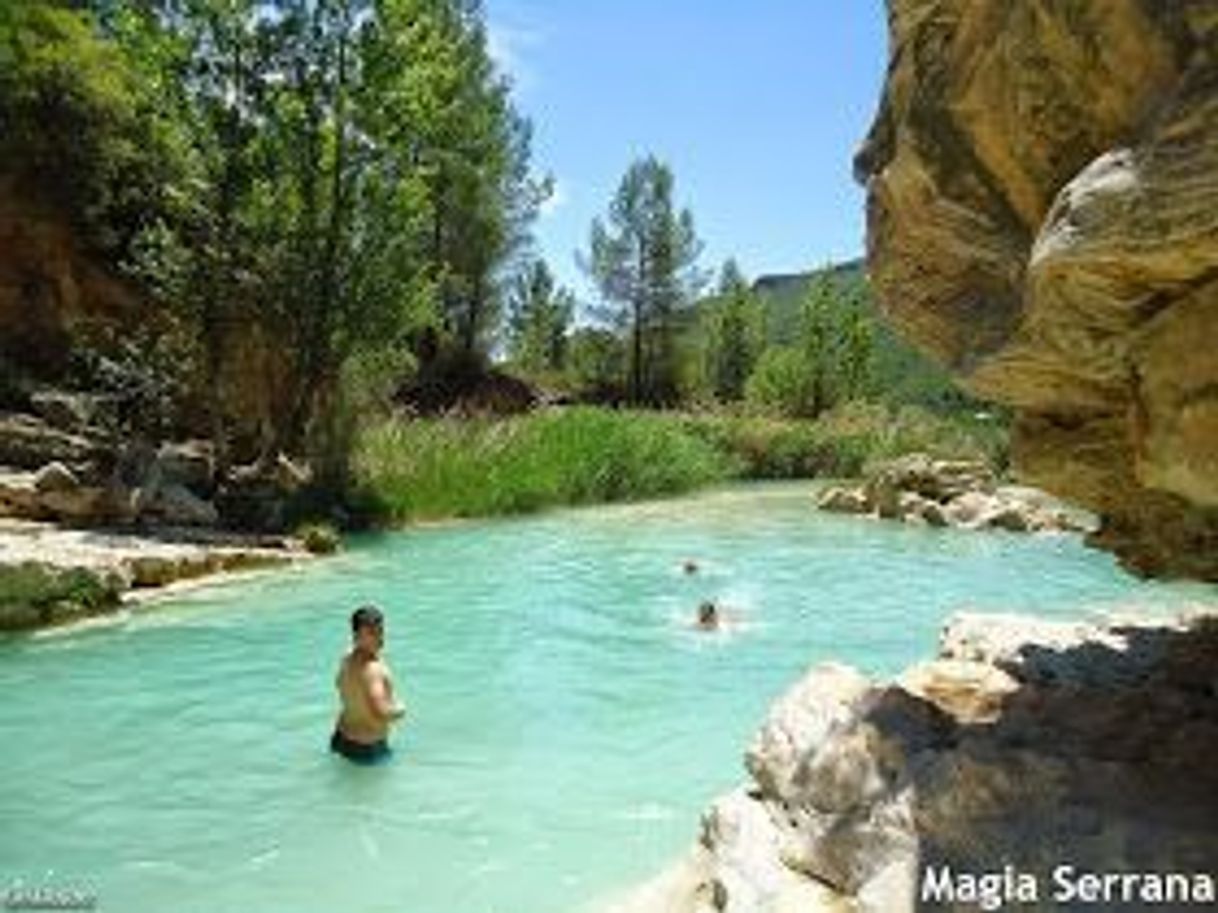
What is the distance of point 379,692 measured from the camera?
995 cm

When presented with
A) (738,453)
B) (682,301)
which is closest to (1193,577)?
(738,453)

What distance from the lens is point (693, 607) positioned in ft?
57.1

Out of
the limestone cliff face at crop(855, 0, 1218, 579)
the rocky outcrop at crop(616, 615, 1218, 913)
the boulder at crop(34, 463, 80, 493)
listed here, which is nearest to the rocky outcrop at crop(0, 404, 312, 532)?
the boulder at crop(34, 463, 80, 493)

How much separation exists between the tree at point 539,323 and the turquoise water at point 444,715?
35.4 metres

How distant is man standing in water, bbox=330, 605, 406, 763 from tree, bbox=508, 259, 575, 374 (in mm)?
45028

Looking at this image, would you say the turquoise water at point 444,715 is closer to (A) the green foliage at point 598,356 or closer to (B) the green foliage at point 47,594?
(B) the green foliage at point 47,594

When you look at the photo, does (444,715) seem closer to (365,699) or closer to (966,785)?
(365,699)

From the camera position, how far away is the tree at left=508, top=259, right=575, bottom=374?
5728 centimetres

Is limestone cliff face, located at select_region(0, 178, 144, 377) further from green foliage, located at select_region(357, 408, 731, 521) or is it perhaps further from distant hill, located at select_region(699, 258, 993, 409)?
distant hill, located at select_region(699, 258, 993, 409)

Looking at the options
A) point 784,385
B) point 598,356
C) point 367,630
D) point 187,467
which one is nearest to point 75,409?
point 187,467

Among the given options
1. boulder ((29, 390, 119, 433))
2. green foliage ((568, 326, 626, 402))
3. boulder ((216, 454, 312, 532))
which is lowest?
boulder ((216, 454, 312, 532))

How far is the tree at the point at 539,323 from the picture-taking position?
5728cm

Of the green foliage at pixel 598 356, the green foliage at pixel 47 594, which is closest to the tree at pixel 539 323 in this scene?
the green foliage at pixel 598 356

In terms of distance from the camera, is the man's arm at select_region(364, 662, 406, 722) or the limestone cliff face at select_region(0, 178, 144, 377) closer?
the man's arm at select_region(364, 662, 406, 722)
